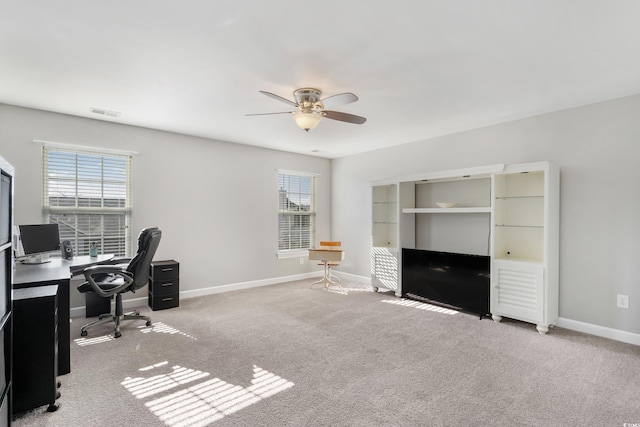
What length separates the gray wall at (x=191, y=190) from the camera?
12.3 feet

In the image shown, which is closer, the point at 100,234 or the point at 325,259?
the point at 100,234

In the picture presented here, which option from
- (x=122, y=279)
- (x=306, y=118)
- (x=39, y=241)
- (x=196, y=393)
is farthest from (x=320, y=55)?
(x=39, y=241)

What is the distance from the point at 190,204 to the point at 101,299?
65.4 inches

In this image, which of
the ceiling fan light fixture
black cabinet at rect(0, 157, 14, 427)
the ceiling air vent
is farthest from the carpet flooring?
the ceiling air vent

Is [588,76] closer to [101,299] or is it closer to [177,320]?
[177,320]

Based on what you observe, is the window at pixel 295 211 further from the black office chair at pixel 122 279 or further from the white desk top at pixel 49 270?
the white desk top at pixel 49 270

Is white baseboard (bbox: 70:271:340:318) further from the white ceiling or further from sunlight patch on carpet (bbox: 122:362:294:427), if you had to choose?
the white ceiling

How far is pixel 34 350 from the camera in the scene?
2061 millimetres

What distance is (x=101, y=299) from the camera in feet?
13.3

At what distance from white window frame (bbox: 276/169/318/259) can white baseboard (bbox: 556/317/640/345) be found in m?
4.08

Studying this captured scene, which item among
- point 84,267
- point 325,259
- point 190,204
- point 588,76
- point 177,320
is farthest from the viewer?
point 325,259

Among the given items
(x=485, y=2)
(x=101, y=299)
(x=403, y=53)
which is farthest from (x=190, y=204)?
(x=485, y=2)

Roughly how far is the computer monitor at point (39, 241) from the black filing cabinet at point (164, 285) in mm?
1082

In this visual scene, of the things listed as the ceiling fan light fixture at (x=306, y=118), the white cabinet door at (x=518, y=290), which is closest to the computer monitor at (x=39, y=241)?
the ceiling fan light fixture at (x=306, y=118)
